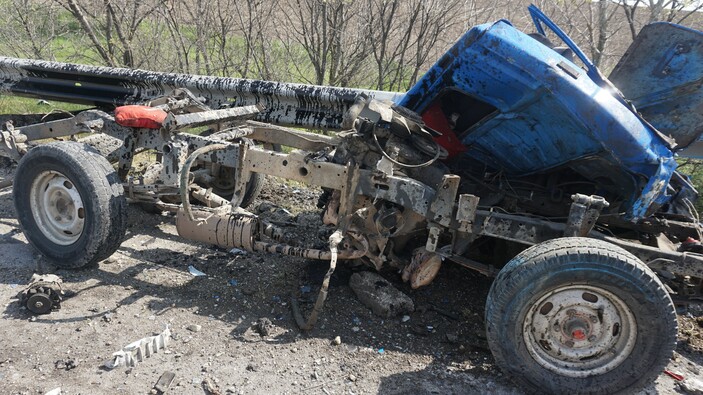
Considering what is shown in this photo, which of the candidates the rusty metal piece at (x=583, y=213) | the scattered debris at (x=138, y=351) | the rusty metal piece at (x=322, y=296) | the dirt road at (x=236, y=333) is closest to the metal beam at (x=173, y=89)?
the dirt road at (x=236, y=333)

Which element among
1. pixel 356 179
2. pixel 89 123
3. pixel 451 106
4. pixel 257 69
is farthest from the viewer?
pixel 257 69

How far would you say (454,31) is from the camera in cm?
926

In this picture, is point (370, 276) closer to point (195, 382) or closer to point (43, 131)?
point (195, 382)

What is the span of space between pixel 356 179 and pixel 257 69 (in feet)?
23.0

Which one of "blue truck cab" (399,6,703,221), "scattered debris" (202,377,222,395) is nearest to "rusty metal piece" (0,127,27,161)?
"scattered debris" (202,377,222,395)

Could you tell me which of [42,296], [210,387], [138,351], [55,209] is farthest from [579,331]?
[55,209]

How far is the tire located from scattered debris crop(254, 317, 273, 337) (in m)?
1.45

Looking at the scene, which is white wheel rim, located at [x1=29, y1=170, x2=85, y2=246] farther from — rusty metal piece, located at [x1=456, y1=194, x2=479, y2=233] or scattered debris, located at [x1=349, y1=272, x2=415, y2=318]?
rusty metal piece, located at [x1=456, y1=194, x2=479, y2=233]

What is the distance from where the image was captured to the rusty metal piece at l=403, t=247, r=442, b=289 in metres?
3.89

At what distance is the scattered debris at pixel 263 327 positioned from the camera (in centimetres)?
A: 372

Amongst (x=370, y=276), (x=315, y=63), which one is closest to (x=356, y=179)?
(x=370, y=276)

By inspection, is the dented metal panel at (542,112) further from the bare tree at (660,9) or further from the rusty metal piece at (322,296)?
the bare tree at (660,9)

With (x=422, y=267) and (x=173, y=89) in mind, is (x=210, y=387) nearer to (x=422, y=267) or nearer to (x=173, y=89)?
(x=422, y=267)

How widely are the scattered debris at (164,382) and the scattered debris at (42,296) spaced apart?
120 centimetres
